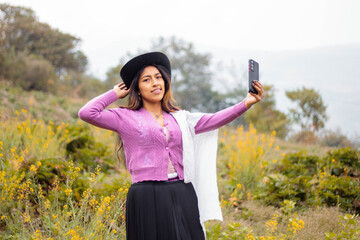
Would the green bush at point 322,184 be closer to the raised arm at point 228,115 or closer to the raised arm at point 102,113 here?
the raised arm at point 228,115

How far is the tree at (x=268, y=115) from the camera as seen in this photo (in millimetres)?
11672

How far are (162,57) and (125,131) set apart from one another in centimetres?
62

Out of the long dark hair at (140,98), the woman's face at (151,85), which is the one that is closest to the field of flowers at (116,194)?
the long dark hair at (140,98)

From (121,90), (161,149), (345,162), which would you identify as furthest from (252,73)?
(345,162)

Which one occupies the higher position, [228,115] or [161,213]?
[228,115]

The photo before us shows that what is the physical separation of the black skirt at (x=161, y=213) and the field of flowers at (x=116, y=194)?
33 cm

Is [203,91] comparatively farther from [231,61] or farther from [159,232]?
[159,232]

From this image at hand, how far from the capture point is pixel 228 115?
2.32m

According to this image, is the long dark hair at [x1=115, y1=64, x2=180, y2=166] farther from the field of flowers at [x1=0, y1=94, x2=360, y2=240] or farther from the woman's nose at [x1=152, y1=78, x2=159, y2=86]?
the field of flowers at [x1=0, y1=94, x2=360, y2=240]

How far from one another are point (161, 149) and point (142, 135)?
0.16m

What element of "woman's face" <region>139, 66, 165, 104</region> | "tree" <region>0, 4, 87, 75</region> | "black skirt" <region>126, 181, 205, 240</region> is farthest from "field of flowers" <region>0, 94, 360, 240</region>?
"tree" <region>0, 4, 87, 75</region>

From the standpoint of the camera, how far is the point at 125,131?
227 cm

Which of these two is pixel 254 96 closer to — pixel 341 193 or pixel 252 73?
pixel 252 73

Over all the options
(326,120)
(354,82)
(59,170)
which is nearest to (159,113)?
(59,170)
